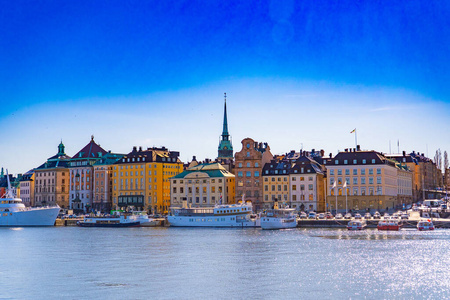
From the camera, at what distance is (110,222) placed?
14462cm

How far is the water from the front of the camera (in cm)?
4700

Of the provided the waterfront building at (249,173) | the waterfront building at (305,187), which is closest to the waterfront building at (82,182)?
the waterfront building at (249,173)

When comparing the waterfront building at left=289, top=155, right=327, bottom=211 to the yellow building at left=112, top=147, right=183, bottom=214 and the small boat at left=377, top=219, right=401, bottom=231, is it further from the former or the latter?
the yellow building at left=112, top=147, right=183, bottom=214

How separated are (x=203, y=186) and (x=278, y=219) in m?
46.2

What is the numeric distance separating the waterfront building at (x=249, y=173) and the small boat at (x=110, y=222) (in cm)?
2924

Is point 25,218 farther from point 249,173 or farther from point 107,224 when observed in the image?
point 249,173

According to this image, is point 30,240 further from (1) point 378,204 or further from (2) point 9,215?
(1) point 378,204

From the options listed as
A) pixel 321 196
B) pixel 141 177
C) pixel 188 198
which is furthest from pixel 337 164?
pixel 141 177

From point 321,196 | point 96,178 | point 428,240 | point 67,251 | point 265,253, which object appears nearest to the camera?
point 265,253

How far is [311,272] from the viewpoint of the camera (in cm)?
5628

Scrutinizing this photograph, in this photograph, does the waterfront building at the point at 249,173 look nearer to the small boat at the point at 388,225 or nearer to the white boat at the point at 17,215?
the white boat at the point at 17,215

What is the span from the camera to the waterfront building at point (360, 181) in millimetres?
146375

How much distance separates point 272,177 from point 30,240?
7217 centimetres

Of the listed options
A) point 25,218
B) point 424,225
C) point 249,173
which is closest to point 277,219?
point 424,225
